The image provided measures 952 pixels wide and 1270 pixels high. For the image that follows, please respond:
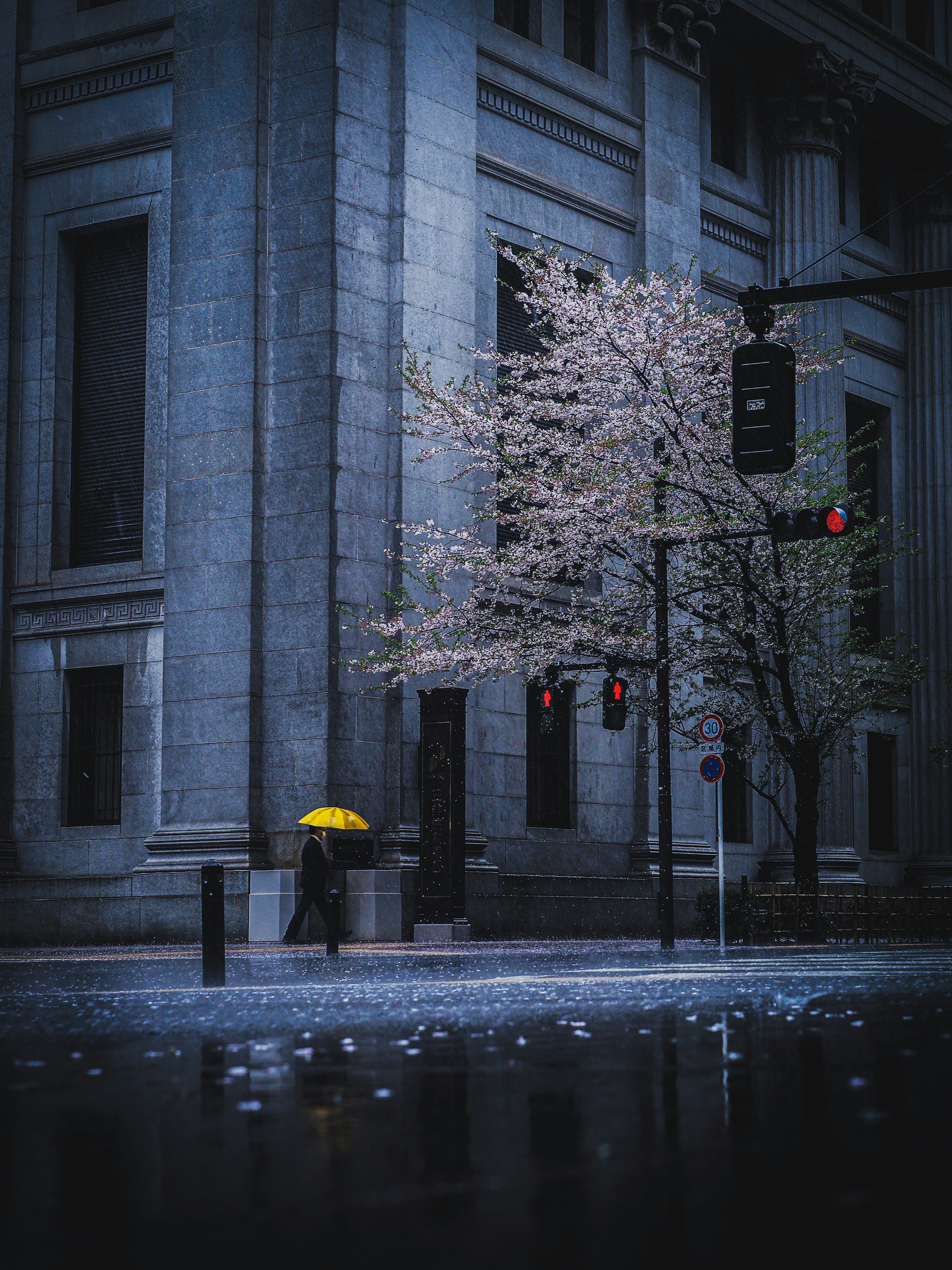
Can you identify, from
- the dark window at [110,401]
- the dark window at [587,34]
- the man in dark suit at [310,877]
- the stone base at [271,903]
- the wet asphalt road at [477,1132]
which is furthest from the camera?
the dark window at [587,34]

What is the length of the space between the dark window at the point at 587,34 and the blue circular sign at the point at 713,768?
17.2 meters

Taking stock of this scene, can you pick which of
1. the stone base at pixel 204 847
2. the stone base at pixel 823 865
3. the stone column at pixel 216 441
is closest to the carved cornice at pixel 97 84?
the stone column at pixel 216 441

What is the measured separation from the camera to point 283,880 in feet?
94.6

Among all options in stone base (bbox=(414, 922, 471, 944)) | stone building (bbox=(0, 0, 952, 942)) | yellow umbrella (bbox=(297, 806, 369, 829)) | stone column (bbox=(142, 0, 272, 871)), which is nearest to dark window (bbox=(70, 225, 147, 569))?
stone building (bbox=(0, 0, 952, 942))

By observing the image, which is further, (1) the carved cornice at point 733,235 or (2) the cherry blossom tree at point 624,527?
(1) the carved cornice at point 733,235

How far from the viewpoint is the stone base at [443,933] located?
27.6m

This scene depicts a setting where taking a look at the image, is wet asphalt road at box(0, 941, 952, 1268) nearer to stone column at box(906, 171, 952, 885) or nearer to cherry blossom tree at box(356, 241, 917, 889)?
cherry blossom tree at box(356, 241, 917, 889)

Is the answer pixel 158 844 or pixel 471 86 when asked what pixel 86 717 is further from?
pixel 471 86

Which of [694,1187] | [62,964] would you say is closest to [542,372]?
[62,964]

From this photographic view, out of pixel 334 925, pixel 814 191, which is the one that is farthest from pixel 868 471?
pixel 334 925

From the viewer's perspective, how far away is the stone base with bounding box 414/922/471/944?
1085 inches

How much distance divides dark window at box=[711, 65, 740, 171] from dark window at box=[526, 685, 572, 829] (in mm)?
15437

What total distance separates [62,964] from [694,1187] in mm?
17391

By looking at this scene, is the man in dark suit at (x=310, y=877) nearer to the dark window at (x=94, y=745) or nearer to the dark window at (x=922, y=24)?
the dark window at (x=94, y=745)
